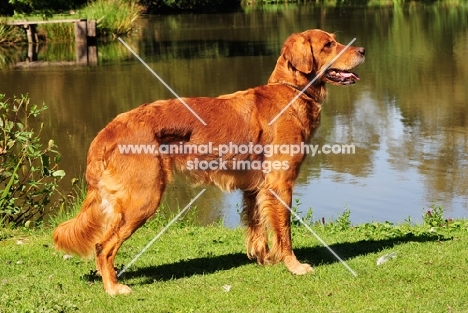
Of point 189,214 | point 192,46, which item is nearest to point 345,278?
point 189,214

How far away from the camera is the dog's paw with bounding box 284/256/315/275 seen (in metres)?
6.95

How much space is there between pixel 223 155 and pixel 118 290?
4.72ft

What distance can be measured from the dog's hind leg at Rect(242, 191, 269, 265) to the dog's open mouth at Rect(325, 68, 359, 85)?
1284 millimetres

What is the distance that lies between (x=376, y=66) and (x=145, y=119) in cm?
1943

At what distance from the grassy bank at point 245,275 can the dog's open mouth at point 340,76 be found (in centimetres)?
162

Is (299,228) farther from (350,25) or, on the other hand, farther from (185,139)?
(350,25)

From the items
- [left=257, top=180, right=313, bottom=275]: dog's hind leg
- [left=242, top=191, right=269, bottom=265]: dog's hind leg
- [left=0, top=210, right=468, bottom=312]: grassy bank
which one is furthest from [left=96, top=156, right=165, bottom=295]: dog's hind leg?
[left=242, top=191, right=269, bottom=265]: dog's hind leg

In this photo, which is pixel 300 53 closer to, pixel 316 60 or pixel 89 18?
pixel 316 60

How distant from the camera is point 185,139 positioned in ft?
21.9

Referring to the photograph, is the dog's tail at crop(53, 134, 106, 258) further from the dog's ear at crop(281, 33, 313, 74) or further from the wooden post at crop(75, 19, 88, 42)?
the wooden post at crop(75, 19, 88, 42)

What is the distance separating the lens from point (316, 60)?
7.27 meters

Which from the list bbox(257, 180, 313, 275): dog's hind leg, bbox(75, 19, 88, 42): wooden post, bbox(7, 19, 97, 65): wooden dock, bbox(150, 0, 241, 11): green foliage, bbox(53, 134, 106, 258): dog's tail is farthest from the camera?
bbox(150, 0, 241, 11): green foliage

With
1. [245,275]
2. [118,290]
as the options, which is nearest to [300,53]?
[245,275]

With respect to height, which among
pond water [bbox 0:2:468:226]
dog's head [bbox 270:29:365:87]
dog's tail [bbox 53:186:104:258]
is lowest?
pond water [bbox 0:2:468:226]
